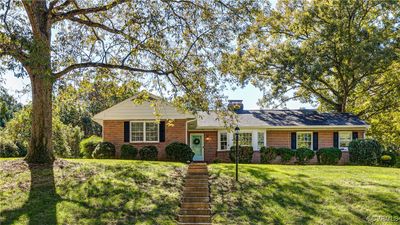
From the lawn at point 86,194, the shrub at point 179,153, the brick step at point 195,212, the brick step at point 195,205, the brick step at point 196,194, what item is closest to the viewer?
the lawn at point 86,194

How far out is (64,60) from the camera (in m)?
14.3

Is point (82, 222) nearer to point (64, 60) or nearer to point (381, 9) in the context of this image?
point (64, 60)

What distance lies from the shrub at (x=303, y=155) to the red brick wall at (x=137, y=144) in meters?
6.94

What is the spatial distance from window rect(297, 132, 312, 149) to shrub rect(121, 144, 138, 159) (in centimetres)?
1036

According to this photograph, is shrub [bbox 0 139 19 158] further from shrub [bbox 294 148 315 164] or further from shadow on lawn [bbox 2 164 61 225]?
shrub [bbox 294 148 315 164]

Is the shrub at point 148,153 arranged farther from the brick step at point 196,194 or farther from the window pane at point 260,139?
the brick step at point 196,194

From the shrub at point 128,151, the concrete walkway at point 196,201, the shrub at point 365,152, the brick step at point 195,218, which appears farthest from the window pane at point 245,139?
the brick step at point 195,218

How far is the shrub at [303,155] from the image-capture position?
22969 mm

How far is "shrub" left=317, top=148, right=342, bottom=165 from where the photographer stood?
2289 centimetres

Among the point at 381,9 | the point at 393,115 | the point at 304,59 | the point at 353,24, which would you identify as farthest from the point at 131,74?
the point at 393,115

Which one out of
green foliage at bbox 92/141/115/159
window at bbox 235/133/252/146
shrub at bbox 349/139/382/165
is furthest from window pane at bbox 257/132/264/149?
green foliage at bbox 92/141/115/159

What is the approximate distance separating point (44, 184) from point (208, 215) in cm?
512

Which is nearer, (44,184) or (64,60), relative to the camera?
(44,184)

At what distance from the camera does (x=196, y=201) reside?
12.2m
